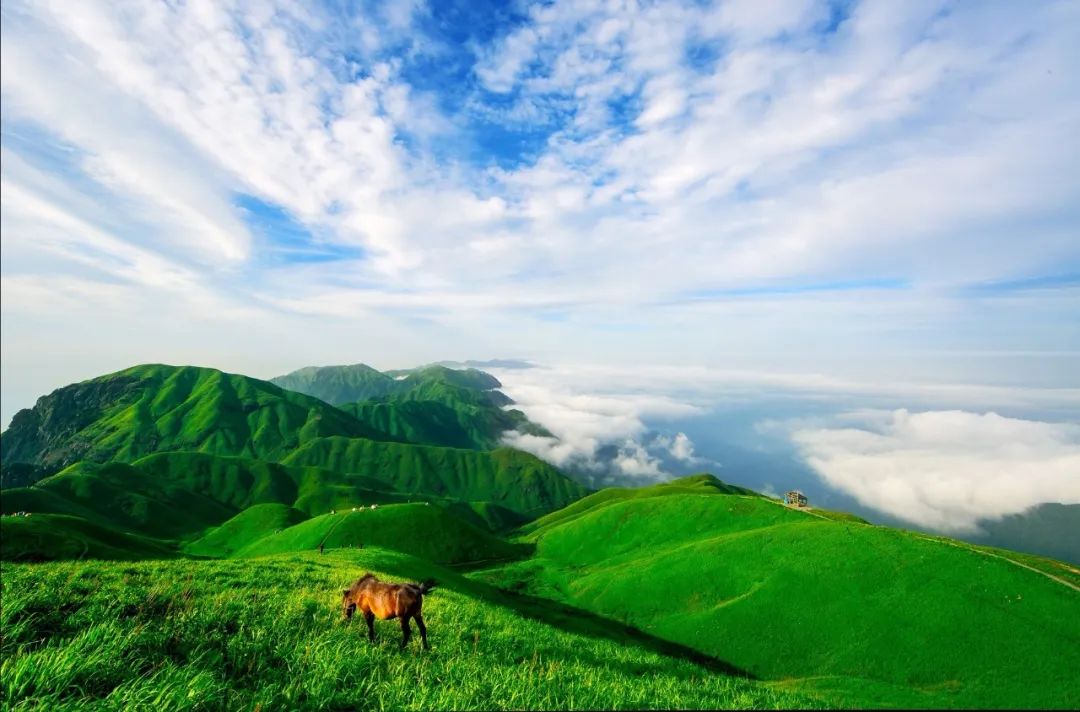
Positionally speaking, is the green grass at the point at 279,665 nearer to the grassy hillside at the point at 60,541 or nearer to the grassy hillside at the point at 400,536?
the grassy hillside at the point at 60,541

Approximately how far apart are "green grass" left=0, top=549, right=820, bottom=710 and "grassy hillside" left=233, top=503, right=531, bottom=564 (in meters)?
107

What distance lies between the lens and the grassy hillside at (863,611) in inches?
1372

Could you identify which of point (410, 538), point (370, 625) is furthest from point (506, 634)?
point (410, 538)

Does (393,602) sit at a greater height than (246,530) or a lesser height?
greater

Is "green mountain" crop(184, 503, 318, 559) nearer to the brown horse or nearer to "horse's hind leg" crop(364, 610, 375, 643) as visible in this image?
the brown horse

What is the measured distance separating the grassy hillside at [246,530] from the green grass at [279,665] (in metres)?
150

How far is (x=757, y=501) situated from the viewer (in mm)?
97938

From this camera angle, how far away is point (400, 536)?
125 meters

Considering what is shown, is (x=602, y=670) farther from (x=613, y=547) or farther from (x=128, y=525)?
(x=128, y=525)

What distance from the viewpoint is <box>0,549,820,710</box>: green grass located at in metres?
7.43

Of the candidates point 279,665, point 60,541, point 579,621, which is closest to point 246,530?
point 60,541

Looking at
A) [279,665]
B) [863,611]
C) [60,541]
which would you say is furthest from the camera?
[60,541]

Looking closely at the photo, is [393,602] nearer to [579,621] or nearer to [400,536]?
[579,621]

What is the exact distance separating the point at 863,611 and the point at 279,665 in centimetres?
5608
